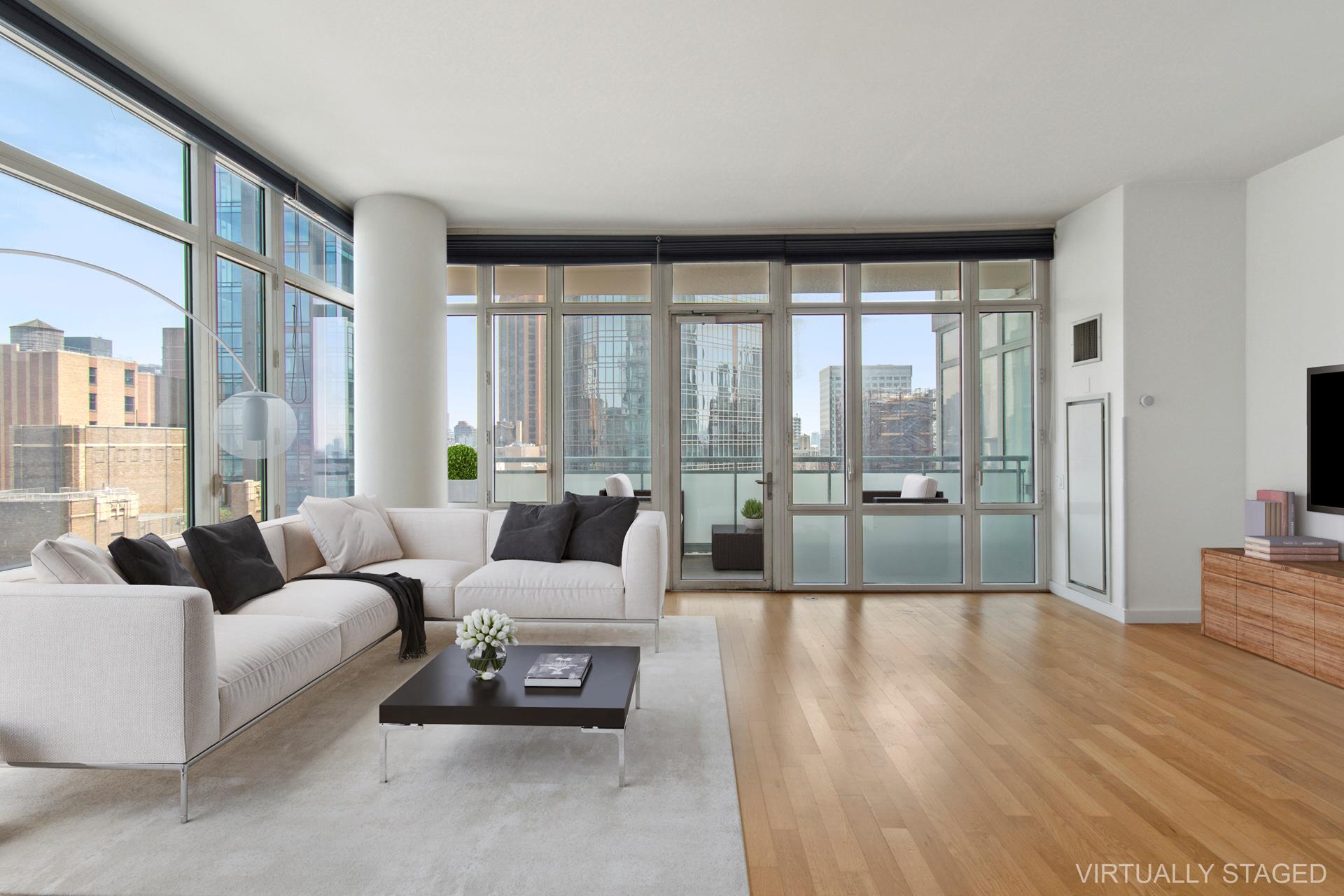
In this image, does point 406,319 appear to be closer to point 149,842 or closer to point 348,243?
point 348,243

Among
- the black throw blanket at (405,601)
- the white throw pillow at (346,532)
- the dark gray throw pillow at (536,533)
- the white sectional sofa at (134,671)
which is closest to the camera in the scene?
the white sectional sofa at (134,671)

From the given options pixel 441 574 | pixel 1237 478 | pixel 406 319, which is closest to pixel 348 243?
pixel 406 319

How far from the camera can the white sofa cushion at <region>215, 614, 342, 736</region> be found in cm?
249

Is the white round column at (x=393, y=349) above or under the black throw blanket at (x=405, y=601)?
above

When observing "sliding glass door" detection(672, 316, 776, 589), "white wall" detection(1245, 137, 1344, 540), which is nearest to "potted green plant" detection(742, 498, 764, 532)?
"sliding glass door" detection(672, 316, 776, 589)

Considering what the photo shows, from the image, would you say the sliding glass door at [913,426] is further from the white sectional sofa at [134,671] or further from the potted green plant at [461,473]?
the white sectional sofa at [134,671]

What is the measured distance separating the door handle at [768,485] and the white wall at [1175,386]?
2.43 meters

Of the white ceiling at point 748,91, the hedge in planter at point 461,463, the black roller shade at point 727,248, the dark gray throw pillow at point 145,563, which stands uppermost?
the white ceiling at point 748,91

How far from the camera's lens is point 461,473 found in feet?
19.5

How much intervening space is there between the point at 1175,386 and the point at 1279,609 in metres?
1.58

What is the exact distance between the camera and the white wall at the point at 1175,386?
493cm

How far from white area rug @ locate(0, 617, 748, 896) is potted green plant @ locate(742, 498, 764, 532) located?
2.98 m

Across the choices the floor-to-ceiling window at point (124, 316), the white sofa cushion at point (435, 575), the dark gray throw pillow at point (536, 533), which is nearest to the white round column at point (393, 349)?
the floor-to-ceiling window at point (124, 316)

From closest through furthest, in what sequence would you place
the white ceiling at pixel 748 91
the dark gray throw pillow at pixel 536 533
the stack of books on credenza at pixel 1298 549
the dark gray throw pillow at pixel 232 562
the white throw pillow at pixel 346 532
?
the white ceiling at pixel 748 91 → the dark gray throw pillow at pixel 232 562 → the stack of books on credenza at pixel 1298 549 → the white throw pillow at pixel 346 532 → the dark gray throw pillow at pixel 536 533
